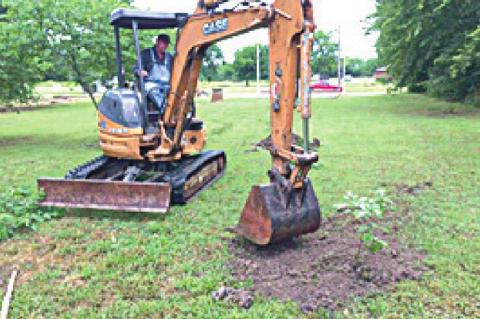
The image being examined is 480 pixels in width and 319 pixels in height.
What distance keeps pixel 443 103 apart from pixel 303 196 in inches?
710

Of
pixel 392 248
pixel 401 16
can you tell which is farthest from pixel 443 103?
pixel 392 248

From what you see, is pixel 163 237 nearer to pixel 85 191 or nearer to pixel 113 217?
pixel 113 217

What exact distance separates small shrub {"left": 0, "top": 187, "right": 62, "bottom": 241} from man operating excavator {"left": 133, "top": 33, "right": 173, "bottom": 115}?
209cm

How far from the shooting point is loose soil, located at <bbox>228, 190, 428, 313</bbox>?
3643mm

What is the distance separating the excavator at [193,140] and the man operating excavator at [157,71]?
0.51 ft

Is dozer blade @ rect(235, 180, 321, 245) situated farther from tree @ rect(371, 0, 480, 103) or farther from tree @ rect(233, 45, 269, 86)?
tree @ rect(233, 45, 269, 86)

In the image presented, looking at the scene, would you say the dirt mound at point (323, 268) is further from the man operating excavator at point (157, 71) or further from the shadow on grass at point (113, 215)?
the man operating excavator at point (157, 71)

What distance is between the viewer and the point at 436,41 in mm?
15383

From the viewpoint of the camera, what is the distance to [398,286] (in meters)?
3.72

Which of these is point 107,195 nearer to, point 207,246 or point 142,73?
point 207,246

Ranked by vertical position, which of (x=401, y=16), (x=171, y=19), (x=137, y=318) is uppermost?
(x=401, y=16)

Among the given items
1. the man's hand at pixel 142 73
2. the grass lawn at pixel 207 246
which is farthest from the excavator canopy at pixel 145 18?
the grass lawn at pixel 207 246

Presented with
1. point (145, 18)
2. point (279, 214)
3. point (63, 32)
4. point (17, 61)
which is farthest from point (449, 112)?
point (279, 214)

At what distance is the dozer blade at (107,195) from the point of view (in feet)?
18.1
